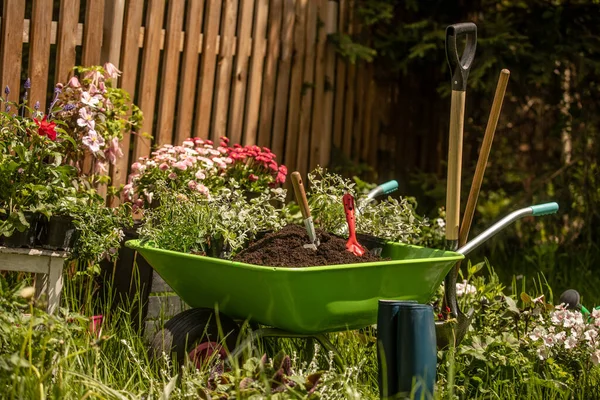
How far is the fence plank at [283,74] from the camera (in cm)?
487

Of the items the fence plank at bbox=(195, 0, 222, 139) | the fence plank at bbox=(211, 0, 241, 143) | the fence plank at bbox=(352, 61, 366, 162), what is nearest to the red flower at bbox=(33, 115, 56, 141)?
the fence plank at bbox=(195, 0, 222, 139)

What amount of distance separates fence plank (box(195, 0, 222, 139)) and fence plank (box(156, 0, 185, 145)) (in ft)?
0.60

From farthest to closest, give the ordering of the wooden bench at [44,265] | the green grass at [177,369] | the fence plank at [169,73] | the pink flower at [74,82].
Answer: the fence plank at [169,73]
the pink flower at [74,82]
the wooden bench at [44,265]
the green grass at [177,369]

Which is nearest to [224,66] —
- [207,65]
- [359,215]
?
→ [207,65]


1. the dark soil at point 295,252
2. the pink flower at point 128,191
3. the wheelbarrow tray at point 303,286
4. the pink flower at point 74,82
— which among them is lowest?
the wheelbarrow tray at point 303,286

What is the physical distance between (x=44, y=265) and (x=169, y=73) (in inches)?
60.3

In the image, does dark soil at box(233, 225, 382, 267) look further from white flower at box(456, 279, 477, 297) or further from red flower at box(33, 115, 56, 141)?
red flower at box(33, 115, 56, 141)

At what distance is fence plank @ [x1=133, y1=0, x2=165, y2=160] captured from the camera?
13.3 ft

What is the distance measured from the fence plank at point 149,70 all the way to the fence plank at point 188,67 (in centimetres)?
18

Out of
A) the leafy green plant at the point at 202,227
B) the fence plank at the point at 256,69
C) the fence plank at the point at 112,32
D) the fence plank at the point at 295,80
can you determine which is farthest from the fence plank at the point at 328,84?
the leafy green plant at the point at 202,227

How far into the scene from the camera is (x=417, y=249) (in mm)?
2877

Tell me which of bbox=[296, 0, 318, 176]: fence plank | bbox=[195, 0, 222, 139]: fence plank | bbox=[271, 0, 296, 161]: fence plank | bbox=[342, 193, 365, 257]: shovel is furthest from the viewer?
bbox=[296, 0, 318, 176]: fence plank

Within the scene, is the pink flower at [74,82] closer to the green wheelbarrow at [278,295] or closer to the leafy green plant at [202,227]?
the leafy green plant at [202,227]

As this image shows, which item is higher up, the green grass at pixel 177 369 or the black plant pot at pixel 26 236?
the black plant pot at pixel 26 236
